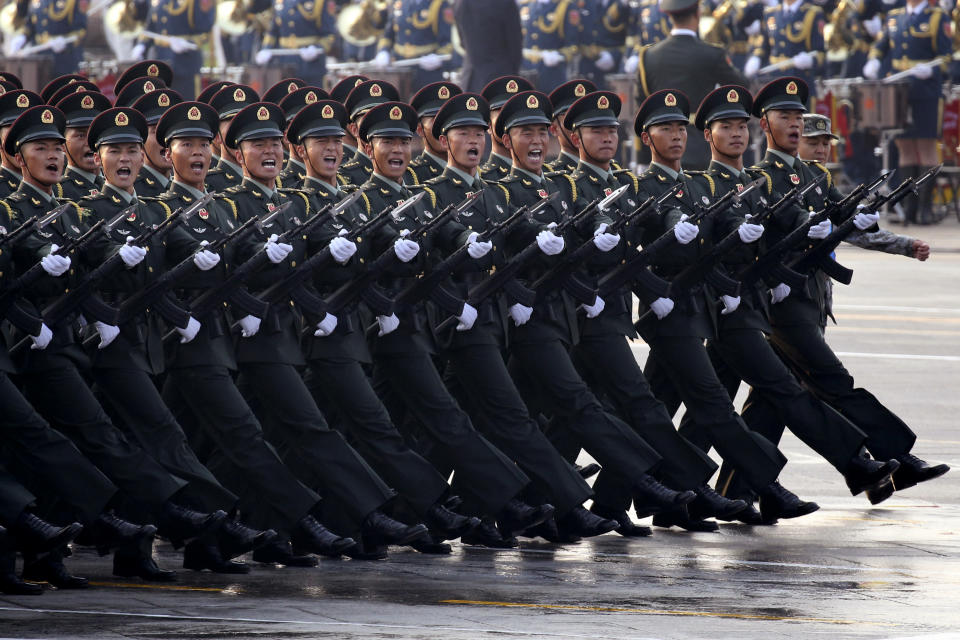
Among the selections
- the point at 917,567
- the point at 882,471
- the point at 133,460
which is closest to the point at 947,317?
the point at 882,471

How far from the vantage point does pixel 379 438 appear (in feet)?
33.1

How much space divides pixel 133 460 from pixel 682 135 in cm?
320

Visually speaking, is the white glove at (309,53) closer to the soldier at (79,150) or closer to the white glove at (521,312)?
the soldier at (79,150)

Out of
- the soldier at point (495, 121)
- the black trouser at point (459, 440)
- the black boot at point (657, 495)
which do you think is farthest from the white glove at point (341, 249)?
the black boot at point (657, 495)

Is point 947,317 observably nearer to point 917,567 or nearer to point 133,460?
point 917,567

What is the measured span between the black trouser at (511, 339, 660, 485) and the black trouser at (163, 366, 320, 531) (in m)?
1.34

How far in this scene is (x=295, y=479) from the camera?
9.75m

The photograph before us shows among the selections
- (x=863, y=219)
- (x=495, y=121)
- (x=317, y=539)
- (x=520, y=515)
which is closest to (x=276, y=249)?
(x=317, y=539)

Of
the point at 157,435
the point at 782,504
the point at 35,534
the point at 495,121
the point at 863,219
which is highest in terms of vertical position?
the point at 495,121

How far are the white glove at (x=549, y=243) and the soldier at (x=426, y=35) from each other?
55.5 ft

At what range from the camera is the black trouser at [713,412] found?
10867mm

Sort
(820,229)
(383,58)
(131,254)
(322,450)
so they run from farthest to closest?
1. (383,58)
2. (820,229)
3. (322,450)
4. (131,254)

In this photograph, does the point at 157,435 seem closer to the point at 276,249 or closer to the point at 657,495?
the point at 276,249

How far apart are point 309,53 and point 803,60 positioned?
19.3 ft
